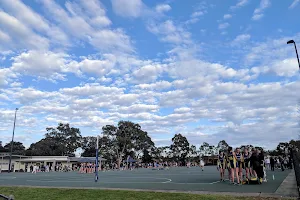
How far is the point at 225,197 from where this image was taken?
31.1 ft

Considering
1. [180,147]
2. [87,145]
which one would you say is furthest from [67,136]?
[180,147]

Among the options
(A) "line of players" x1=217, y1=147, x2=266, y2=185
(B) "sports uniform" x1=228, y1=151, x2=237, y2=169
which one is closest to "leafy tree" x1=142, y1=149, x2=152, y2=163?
(A) "line of players" x1=217, y1=147, x2=266, y2=185

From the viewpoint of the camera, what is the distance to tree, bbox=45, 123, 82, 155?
103500mm

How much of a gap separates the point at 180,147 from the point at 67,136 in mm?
43176

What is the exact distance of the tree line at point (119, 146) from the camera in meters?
88.5

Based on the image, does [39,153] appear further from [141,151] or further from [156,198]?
[156,198]

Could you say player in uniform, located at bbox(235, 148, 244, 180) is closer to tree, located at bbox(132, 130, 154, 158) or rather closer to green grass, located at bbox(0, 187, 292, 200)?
green grass, located at bbox(0, 187, 292, 200)

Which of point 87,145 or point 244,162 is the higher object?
point 87,145

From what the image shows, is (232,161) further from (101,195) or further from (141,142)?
(141,142)

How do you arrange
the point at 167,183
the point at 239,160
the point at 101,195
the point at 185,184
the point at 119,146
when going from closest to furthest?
the point at 101,195
the point at 239,160
the point at 185,184
the point at 167,183
the point at 119,146

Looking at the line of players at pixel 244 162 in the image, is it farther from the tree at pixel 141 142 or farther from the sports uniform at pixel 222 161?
the tree at pixel 141 142

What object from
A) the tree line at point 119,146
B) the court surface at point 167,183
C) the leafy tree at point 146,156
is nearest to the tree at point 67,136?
the tree line at point 119,146

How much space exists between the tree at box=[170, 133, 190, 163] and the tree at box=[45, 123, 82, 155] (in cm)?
3694

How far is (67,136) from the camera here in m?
107
